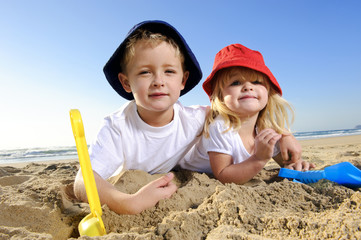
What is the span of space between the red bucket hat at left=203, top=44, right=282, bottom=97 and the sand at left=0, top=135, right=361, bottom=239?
0.89 metres

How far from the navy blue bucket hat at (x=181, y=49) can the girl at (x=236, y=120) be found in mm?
149

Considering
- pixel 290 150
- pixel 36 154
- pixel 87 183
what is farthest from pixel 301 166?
pixel 36 154

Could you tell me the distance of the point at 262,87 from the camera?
2.12 metres

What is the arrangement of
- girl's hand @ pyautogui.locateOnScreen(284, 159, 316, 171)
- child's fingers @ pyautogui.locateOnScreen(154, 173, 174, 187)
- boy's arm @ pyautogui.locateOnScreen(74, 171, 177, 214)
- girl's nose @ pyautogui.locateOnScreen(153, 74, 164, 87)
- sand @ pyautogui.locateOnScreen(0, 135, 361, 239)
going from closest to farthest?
sand @ pyautogui.locateOnScreen(0, 135, 361, 239), boy's arm @ pyautogui.locateOnScreen(74, 171, 177, 214), child's fingers @ pyautogui.locateOnScreen(154, 173, 174, 187), girl's nose @ pyautogui.locateOnScreen(153, 74, 164, 87), girl's hand @ pyautogui.locateOnScreen(284, 159, 316, 171)

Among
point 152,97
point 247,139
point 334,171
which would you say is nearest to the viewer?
point 334,171

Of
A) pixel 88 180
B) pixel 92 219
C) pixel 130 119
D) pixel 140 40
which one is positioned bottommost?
pixel 92 219

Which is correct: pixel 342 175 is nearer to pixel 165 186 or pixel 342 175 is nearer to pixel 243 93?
pixel 243 93

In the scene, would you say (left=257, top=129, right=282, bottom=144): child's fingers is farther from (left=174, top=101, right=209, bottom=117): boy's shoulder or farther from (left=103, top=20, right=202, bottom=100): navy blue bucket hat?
(left=103, top=20, right=202, bottom=100): navy blue bucket hat

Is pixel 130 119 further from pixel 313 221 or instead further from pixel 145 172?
pixel 313 221

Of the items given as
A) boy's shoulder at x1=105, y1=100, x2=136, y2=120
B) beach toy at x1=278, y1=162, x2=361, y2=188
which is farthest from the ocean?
beach toy at x1=278, y1=162, x2=361, y2=188

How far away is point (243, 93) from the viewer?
6.70 ft

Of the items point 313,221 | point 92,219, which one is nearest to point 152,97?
point 92,219

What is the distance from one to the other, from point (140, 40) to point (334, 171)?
1525 millimetres

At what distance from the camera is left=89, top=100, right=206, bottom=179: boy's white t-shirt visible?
188 centimetres
